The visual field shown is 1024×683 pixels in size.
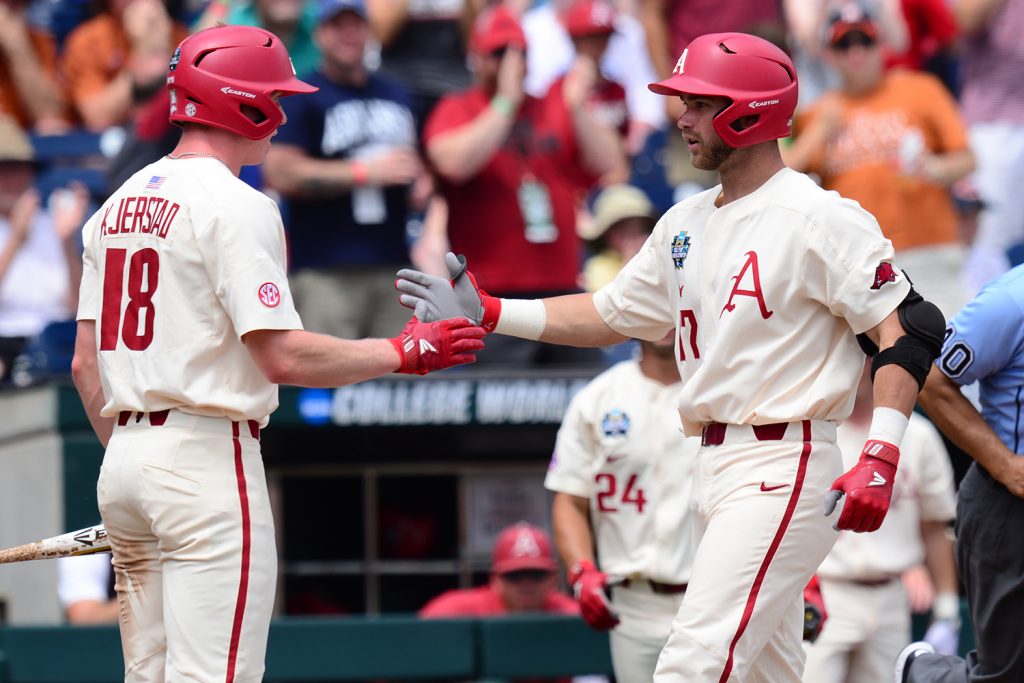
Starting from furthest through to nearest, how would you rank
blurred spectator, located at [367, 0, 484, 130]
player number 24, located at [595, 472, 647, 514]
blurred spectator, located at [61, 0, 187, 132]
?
1. blurred spectator, located at [61, 0, 187, 132]
2. blurred spectator, located at [367, 0, 484, 130]
3. player number 24, located at [595, 472, 647, 514]

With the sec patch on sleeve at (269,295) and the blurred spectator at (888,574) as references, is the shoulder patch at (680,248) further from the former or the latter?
the blurred spectator at (888,574)

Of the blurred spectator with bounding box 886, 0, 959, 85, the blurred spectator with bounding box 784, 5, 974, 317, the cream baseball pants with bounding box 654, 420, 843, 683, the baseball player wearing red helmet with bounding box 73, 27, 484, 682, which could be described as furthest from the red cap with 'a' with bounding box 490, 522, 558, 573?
the blurred spectator with bounding box 886, 0, 959, 85

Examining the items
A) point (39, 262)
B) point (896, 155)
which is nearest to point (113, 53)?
point (39, 262)

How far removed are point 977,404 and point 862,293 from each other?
3.71 ft

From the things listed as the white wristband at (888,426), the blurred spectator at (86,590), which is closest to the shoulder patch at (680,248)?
the white wristband at (888,426)

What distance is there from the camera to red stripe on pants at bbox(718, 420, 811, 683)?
4.61 metres

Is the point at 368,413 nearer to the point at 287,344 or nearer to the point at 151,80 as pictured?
the point at 151,80

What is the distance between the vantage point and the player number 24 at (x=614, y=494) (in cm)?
651

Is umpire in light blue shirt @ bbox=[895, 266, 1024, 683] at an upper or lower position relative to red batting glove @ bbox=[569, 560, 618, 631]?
upper

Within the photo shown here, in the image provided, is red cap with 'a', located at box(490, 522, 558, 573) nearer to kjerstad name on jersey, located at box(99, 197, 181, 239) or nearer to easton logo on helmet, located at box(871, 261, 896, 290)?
easton logo on helmet, located at box(871, 261, 896, 290)

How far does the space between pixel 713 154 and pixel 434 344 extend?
99 cm

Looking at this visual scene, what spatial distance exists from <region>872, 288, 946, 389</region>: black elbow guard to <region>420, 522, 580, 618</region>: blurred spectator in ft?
10.5

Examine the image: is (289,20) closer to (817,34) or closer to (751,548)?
(817,34)

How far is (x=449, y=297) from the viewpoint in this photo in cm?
512
